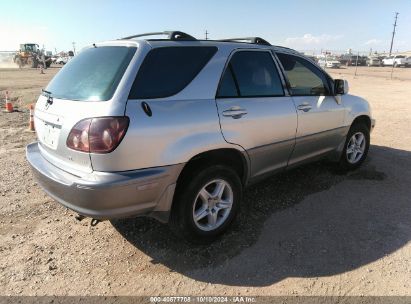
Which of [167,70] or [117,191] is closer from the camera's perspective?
[117,191]

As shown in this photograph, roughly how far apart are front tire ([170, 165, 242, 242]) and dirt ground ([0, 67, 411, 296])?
0.63 feet

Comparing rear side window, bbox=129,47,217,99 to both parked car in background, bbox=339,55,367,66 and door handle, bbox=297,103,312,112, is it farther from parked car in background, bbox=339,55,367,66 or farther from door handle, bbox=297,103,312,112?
parked car in background, bbox=339,55,367,66

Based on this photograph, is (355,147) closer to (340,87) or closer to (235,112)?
(340,87)

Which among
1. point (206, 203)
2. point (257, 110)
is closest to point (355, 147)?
point (257, 110)

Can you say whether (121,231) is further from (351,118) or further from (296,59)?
(351,118)

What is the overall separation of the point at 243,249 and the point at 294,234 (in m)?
0.60

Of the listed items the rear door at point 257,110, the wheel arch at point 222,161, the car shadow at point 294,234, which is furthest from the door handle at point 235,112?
the car shadow at point 294,234

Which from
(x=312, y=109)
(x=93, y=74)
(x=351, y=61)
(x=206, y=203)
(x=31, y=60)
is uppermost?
(x=93, y=74)

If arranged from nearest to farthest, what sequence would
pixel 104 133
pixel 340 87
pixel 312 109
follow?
pixel 104 133 < pixel 312 109 < pixel 340 87

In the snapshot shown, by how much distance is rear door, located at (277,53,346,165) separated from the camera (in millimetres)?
4320

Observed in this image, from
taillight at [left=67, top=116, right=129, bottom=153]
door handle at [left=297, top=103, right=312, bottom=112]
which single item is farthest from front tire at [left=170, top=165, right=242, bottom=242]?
door handle at [left=297, top=103, right=312, bottom=112]

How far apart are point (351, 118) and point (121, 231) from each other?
3429 mm

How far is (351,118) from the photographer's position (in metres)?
5.21

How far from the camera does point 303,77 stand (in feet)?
14.9
